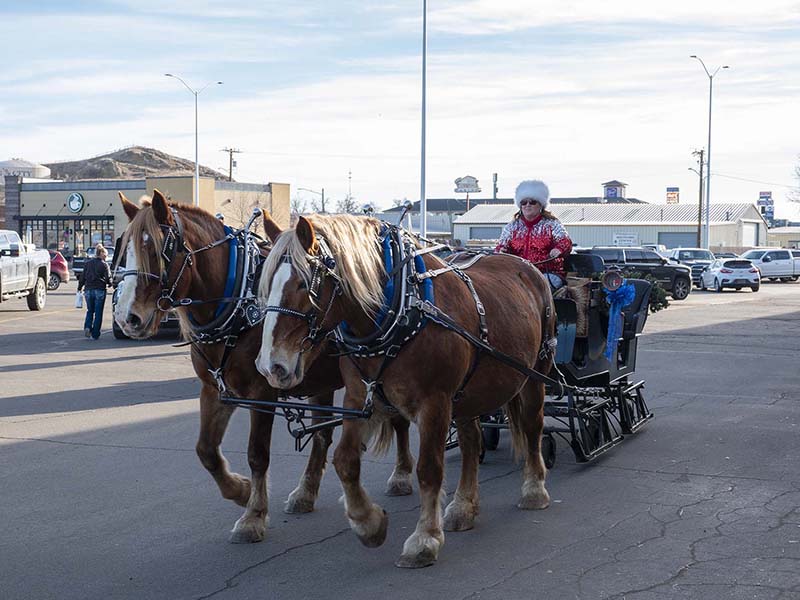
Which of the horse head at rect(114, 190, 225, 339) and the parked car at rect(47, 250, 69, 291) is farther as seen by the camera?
the parked car at rect(47, 250, 69, 291)

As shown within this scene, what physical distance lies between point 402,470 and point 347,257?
2662 mm

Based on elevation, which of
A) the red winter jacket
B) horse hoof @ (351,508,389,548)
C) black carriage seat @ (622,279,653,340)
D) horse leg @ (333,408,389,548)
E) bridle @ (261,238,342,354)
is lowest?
horse hoof @ (351,508,389,548)

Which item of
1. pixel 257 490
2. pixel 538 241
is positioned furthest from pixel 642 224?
pixel 257 490

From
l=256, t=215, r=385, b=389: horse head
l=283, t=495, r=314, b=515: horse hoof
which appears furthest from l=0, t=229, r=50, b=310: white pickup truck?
l=256, t=215, r=385, b=389: horse head

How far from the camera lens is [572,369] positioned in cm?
887

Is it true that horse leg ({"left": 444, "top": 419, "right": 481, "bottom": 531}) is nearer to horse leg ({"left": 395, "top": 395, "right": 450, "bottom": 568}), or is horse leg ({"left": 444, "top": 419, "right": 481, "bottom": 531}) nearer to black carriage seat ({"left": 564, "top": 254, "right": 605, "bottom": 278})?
horse leg ({"left": 395, "top": 395, "right": 450, "bottom": 568})

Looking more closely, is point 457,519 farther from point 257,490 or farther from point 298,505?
point 257,490

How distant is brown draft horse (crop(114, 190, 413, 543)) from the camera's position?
6273 mm

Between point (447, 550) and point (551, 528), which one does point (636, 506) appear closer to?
point (551, 528)

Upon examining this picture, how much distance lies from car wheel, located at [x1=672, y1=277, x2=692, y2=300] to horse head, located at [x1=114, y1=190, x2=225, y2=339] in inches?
1240

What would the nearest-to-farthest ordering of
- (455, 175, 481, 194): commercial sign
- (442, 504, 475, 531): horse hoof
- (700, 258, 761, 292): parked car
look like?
1. (442, 504, 475, 531): horse hoof
2. (700, 258, 761, 292): parked car
3. (455, 175, 481, 194): commercial sign

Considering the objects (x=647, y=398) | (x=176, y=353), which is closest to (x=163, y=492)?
(x=647, y=398)

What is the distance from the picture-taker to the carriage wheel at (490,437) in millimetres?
9459

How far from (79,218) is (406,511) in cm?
7108
